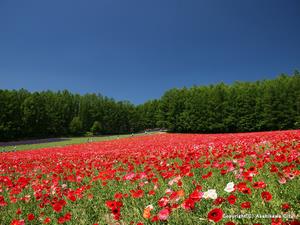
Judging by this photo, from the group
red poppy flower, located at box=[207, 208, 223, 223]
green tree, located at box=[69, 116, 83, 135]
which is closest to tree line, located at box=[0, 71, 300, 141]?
green tree, located at box=[69, 116, 83, 135]

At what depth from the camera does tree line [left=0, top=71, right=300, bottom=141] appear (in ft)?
179

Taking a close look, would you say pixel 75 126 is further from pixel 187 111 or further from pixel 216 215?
pixel 216 215

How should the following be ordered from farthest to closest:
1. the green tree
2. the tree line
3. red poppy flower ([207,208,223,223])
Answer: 1. the green tree
2. the tree line
3. red poppy flower ([207,208,223,223])

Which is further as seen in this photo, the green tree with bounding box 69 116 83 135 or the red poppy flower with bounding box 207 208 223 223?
the green tree with bounding box 69 116 83 135

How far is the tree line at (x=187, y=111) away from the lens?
179 ft

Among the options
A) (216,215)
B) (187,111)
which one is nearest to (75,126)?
(187,111)

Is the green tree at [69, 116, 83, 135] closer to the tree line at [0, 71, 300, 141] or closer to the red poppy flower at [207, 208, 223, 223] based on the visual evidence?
the tree line at [0, 71, 300, 141]

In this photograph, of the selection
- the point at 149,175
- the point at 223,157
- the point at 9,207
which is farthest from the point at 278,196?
the point at 9,207

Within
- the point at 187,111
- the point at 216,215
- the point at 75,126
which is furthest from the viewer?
the point at 75,126

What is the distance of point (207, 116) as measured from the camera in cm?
6041

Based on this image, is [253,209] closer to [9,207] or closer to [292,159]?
[292,159]

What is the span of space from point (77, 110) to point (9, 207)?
295 ft

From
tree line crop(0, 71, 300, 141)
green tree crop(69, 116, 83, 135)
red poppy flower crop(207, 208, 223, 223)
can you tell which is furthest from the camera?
green tree crop(69, 116, 83, 135)

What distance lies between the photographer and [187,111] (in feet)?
210
